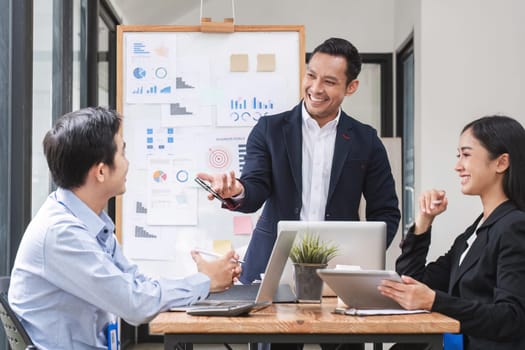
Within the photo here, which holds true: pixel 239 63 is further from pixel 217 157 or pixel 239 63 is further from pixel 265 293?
pixel 265 293

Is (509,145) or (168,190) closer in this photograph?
(509,145)

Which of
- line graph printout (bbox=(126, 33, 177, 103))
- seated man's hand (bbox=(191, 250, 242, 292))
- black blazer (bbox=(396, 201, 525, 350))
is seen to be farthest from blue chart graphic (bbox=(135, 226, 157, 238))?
seated man's hand (bbox=(191, 250, 242, 292))

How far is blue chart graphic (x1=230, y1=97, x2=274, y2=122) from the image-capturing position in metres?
3.88

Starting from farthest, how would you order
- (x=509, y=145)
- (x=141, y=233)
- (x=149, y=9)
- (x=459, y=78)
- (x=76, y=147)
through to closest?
(x=149, y=9), (x=459, y=78), (x=141, y=233), (x=509, y=145), (x=76, y=147)

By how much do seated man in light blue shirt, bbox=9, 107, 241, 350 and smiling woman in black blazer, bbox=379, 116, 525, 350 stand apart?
1.89 ft

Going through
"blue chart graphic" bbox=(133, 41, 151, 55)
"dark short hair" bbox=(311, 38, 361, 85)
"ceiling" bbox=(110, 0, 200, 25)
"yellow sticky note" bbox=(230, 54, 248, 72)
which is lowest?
"dark short hair" bbox=(311, 38, 361, 85)

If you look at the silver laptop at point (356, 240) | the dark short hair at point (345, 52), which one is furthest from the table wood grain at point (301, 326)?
the dark short hair at point (345, 52)

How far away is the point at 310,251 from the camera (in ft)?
7.18

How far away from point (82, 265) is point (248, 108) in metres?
2.20

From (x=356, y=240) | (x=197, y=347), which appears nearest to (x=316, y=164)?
(x=356, y=240)

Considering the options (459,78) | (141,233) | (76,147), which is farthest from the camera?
(459,78)

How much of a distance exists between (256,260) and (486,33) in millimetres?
3075

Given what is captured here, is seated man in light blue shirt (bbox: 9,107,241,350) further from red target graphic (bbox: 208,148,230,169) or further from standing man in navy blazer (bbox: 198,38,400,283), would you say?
red target graphic (bbox: 208,148,230,169)

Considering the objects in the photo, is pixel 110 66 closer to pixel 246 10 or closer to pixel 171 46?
pixel 246 10
